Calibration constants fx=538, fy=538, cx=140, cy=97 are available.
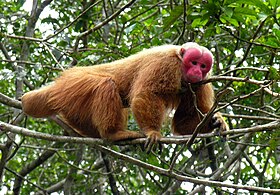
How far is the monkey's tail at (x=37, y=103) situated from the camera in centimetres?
616

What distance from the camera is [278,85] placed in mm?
7551

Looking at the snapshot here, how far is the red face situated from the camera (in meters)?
5.71

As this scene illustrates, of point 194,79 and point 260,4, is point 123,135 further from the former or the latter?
point 260,4

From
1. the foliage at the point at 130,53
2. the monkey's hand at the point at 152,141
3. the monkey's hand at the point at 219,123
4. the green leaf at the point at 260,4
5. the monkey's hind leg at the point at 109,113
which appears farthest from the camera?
the foliage at the point at 130,53

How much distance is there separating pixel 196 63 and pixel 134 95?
29.5 inches

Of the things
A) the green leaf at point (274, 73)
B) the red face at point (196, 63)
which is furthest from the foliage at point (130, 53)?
the green leaf at point (274, 73)

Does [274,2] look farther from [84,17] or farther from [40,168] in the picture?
[40,168]

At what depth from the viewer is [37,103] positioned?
623 centimetres

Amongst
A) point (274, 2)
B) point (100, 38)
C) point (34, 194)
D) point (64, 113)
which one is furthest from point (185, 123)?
point (34, 194)

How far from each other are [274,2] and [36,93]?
294cm

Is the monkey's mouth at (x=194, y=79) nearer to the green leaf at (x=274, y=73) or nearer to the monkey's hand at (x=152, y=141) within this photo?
the monkey's hand at (x=152, y=141)

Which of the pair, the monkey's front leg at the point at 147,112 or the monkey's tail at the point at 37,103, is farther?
the monkey's tail at the point at 37,103

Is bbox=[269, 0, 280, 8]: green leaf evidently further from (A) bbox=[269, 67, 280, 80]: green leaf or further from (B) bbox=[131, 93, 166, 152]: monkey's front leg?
(B) bbox=[131, 93, 166, 152]: monkey's front leg

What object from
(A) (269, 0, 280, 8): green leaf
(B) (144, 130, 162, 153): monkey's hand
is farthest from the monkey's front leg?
(A) (269, 0, 280, 8): green leaf
